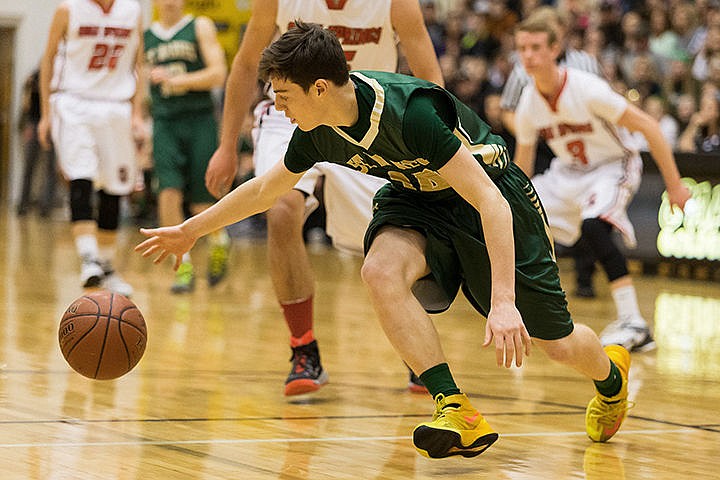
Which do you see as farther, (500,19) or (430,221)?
(500,19)

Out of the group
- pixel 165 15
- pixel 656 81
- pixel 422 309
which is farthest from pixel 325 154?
pixel 656 81

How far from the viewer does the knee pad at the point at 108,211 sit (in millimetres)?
7887

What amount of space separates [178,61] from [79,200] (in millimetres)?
1651

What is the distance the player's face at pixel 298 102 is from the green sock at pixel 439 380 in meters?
0.80

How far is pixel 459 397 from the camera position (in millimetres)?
3471

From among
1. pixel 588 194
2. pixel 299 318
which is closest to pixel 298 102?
pixel 299 318

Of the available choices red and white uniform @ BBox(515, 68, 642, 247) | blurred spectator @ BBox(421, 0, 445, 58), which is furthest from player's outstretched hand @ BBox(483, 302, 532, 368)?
blurred spectator @ BBox(421, 0, 445, 58)

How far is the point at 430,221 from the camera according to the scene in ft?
12.2

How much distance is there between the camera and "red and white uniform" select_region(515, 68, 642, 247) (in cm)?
678

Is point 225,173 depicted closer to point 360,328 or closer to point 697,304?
point 360,328

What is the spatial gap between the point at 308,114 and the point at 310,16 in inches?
63.3

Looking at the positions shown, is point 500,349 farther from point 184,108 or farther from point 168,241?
point 184,108

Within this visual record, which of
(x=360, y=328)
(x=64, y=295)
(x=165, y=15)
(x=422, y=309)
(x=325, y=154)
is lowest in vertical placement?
(x=64, y=295)

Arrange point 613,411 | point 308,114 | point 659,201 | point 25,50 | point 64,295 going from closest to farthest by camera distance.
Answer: point 308,114 < point 613,411 < point 64,295 < point 659,201 < point 25,50
